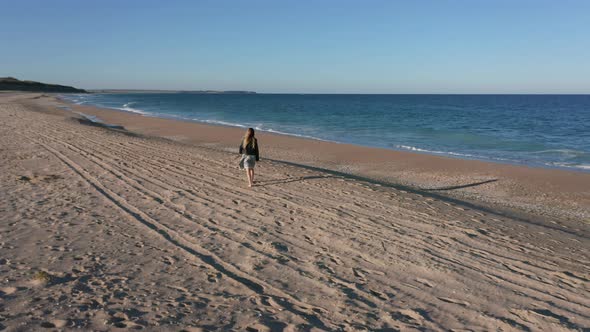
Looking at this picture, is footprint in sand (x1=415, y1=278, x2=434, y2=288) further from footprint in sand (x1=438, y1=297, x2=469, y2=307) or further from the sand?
footprint in sand (x1=438, y1=297, x2=469, y2=307)

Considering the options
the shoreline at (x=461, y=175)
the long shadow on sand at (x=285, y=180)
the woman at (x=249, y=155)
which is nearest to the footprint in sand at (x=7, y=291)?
the woman at (x=249, y=155)

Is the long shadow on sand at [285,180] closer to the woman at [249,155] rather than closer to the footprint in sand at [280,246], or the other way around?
the woman at [249,155]

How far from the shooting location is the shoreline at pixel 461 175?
1073 cm

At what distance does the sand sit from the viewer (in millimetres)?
4180

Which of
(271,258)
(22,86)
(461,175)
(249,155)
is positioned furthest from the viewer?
(22,86)

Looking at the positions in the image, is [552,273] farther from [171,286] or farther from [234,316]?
[171,286]

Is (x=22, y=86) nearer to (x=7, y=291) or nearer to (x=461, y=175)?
(x=461, y=175)

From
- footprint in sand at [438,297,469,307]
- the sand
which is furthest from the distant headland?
footprint in sand at [438,297,469,307]

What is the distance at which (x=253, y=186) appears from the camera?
31.8 feet

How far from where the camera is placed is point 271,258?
5609mm

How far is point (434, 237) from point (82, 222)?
527 centimetres

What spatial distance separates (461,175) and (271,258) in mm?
10183

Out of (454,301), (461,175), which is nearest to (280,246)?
(454,301)

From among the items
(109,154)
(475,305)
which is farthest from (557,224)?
(109,154)
